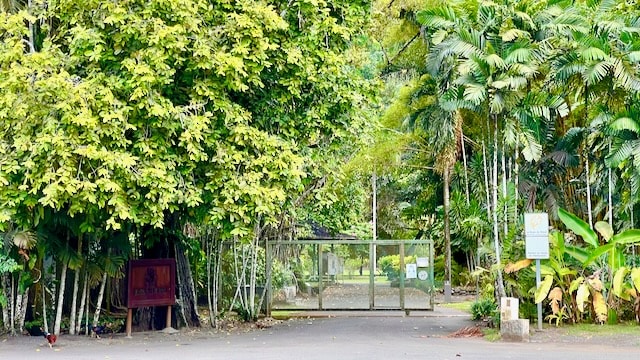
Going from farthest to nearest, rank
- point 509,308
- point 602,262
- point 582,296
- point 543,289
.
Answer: point 602,262 → point 582,296 → point 543,289 → point 509,308

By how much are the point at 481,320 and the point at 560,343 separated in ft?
12.6

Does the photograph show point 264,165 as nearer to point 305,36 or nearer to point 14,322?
point 305,36

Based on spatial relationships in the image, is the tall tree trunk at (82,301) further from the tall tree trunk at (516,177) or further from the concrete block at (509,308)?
the tall tree trunk at (516,177)

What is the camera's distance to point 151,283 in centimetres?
1467

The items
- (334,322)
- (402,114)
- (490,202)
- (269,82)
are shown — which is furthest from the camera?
(402,114)

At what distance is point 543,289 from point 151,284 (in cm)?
765

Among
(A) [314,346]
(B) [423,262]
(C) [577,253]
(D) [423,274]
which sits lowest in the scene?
(A) [314,346]

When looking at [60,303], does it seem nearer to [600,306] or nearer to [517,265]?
[517,265]

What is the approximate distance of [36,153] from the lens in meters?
11.0

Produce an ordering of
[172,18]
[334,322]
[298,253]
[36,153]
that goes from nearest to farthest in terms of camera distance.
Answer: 1. [36,153]
2. [172,18]
3. [334,322]
4. [298,253]

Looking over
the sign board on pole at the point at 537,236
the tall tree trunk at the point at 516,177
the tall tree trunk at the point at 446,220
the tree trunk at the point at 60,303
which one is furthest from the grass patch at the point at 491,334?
the tall tree trunk at the point at 446,220

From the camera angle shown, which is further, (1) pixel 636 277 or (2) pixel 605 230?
(2) pixel 605 230

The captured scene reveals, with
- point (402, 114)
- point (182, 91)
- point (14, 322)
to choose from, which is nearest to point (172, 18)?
point (182, 91)

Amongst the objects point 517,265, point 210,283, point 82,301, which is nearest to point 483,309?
point 517,265
